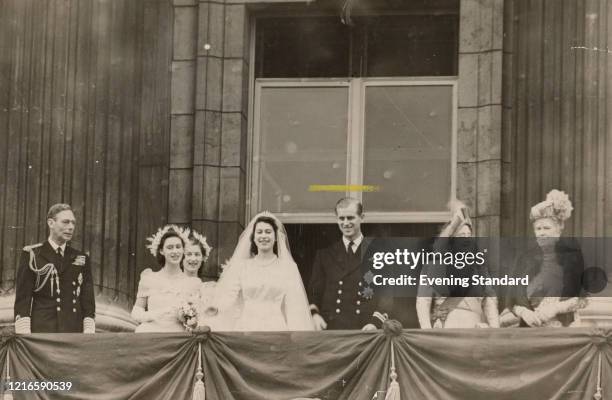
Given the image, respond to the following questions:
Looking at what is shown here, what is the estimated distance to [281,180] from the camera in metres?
23.6

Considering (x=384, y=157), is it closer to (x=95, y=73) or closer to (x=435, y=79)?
(x=435, y=79)

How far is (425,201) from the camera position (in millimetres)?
23328

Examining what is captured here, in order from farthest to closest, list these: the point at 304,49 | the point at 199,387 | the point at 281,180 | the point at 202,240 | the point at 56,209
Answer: the point at 304,49 < the point at 281,180 < the point at 56,209 < the point at 202,240 < the point at 199,387

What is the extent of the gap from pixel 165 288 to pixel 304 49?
10.9 feet

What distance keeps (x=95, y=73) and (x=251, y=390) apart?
14.8 ft

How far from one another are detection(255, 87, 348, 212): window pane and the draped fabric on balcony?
2.72 meters

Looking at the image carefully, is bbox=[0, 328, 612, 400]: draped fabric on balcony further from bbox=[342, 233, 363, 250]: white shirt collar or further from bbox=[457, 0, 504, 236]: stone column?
bbox=[457, 0, 504, 236]: stone column

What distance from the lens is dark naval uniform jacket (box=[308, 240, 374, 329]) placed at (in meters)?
22.0

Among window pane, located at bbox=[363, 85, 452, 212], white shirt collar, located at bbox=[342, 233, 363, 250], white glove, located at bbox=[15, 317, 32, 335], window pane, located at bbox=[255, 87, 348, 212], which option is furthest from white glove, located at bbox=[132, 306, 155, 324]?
window pane, located at bbox=[363, 85, 452, 212]

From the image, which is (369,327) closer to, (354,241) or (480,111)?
(354,241)

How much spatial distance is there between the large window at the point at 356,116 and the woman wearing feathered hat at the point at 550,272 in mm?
1211

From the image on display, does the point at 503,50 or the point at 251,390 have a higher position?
the point at 503,50

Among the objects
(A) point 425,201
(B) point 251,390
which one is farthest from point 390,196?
(B) point 251,390

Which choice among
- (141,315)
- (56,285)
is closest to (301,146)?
(141,315)
